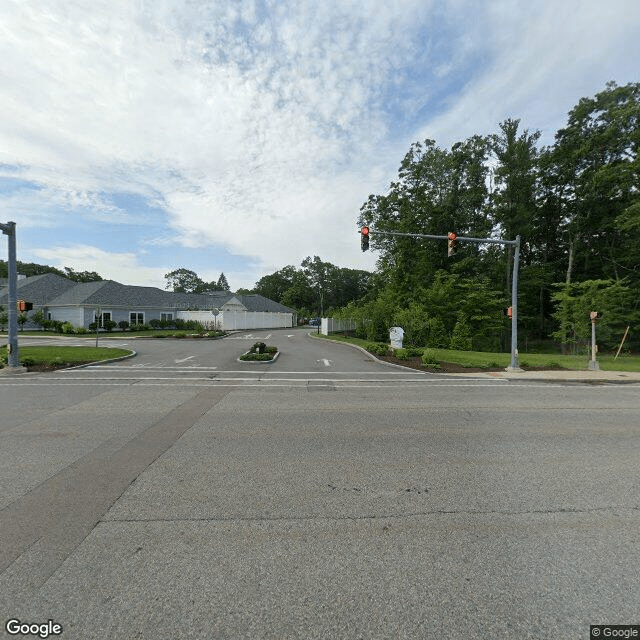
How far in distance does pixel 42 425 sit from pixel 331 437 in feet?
17.8

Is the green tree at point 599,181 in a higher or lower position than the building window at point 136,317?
higher

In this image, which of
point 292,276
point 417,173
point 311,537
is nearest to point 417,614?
point 311,537

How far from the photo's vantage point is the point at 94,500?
388 centimetres

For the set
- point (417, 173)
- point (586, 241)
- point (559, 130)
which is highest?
point (559, 130)

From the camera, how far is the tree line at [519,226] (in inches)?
1060

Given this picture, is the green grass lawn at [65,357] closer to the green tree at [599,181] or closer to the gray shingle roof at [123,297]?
the gray shingle roof at [123,297]

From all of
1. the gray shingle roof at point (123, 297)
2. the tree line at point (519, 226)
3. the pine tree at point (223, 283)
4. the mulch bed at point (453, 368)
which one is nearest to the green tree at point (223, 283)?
the pine tree at point (223, 283)

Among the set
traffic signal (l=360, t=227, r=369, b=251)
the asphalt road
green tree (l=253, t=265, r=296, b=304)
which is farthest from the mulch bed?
green tree (l=253, t=265, r=296, b=304)

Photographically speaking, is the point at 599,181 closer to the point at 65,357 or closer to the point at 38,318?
the point at 65,357

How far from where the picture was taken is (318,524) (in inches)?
135

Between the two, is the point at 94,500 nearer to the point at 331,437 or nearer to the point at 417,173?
the point at 331,437

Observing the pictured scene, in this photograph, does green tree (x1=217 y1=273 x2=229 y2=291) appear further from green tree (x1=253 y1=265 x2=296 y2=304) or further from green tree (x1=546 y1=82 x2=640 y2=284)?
green tree (x1=546 y1=82 x2=640 y2=284)

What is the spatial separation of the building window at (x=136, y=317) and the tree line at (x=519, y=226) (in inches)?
937

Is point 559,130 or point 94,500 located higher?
point 559,130
